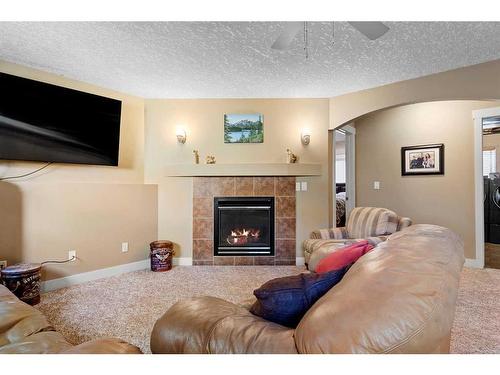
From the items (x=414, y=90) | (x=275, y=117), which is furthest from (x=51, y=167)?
(x=414, y=90)

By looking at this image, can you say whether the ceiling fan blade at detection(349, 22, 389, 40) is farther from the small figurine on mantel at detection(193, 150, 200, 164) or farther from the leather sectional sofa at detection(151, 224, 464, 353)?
the small figurine on mantel at detection(193, 150, 200, 164)

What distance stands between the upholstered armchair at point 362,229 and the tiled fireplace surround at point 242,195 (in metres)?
0.67

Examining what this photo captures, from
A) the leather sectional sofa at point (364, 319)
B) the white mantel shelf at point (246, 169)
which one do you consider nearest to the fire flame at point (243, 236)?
the white mantel shelf at point (246, 169)

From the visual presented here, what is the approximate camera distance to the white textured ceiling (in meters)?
1.99

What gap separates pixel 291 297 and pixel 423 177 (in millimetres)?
3765

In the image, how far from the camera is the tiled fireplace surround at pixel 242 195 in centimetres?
351

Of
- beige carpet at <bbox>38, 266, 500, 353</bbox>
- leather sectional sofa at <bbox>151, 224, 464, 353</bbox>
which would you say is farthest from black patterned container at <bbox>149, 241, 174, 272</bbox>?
leather sectional sofa at <bbox>151, 224, 464, 353</bbox>

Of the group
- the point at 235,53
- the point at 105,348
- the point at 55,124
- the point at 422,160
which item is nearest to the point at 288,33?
the point at 235,53

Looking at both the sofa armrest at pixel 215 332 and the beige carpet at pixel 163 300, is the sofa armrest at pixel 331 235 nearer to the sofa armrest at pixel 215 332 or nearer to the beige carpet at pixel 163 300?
the beige carpet at pixel 163 300

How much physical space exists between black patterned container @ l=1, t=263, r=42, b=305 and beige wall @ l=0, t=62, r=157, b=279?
0.34 m

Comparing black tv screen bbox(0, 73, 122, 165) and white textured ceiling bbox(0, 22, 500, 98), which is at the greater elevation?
white textured ceiling bbox(0, 22, 500, 98)

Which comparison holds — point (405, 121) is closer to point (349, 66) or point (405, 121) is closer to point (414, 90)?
point (414, 90)

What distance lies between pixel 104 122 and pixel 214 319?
9.62ft
